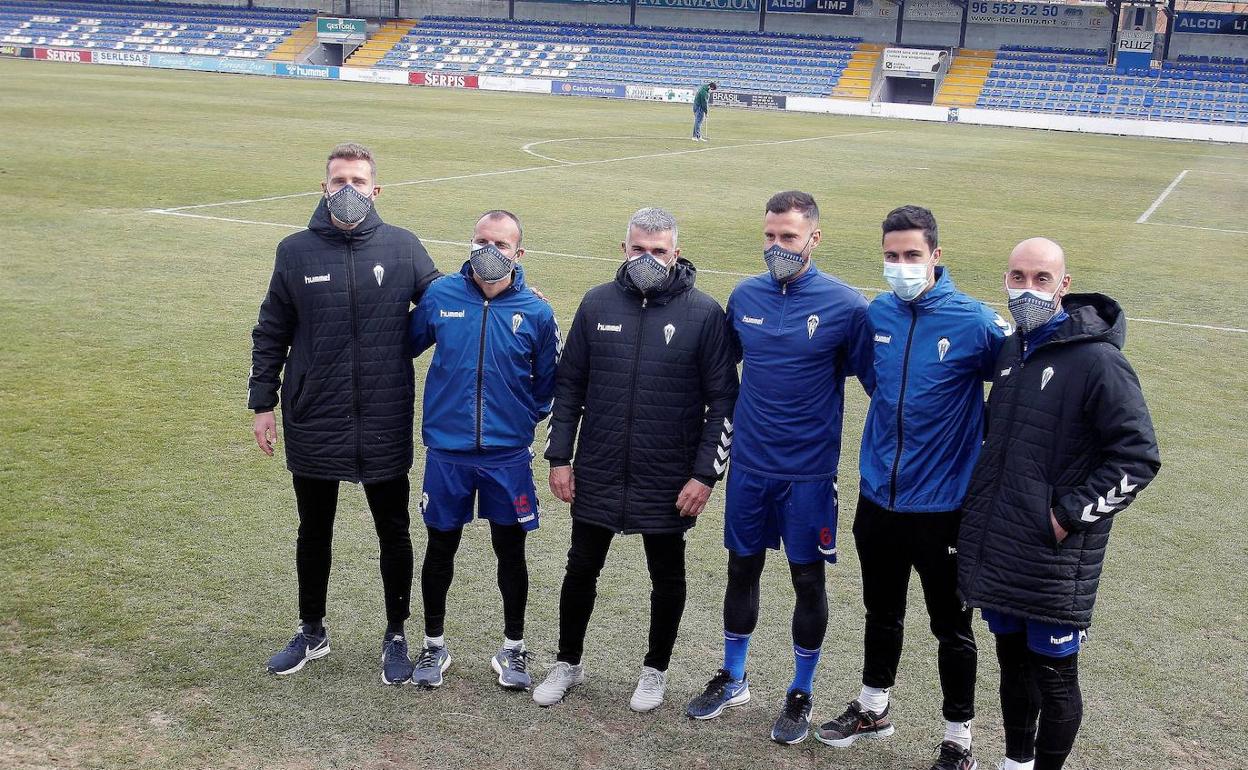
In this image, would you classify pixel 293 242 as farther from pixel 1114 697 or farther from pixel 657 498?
pixel 1114 697

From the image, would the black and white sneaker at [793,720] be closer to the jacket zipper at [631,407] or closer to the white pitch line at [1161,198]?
the jacket zipper at [631,407]

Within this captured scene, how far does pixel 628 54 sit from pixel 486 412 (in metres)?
63.5

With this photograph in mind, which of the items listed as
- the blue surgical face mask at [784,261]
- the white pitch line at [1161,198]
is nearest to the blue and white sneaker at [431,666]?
the blue surgical face mask at [784,261]

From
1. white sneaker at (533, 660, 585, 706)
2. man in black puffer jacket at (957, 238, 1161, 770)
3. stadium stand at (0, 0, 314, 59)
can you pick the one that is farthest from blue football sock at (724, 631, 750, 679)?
stadium stand at (0, 0, 314, 59)

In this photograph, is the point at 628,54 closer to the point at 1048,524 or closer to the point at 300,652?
the point at 300,652

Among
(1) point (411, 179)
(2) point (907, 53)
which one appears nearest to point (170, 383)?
(1) point (411, 179)

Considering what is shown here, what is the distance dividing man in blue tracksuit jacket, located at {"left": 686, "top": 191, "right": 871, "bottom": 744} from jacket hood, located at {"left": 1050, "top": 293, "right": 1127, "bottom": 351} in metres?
0.92

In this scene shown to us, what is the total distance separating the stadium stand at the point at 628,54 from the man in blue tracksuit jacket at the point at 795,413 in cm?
5733

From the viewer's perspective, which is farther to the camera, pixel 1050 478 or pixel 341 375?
pixel 341 375

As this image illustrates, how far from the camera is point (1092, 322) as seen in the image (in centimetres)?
409

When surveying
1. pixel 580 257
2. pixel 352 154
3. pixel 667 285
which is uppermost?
pixel 352 154

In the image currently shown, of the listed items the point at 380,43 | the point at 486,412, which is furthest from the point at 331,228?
the point at 380,43

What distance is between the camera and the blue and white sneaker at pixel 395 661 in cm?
517

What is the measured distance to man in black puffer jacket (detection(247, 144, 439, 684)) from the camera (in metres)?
5.19
